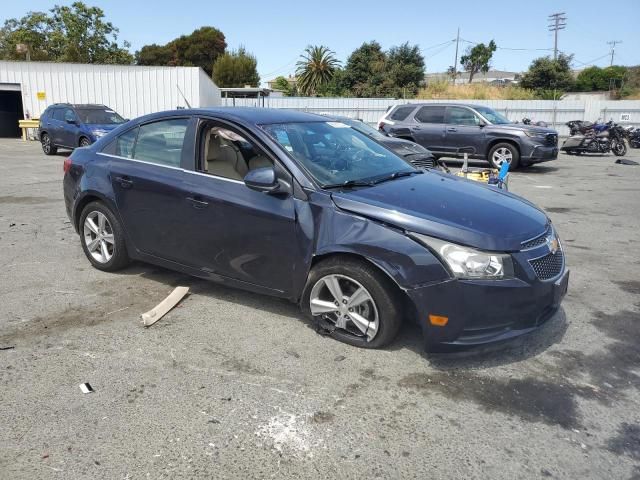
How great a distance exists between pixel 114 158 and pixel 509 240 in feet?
11.8

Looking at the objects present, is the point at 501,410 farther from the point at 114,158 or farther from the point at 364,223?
the point at 114,158

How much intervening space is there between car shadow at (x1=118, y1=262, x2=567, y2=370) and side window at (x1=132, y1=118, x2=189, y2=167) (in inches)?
46.0

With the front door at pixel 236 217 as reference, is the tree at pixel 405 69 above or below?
above

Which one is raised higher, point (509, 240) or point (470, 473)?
point (509, 240)

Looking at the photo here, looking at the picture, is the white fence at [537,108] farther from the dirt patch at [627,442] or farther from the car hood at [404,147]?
the dirt patch at [627,442]

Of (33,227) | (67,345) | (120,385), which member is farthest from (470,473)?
Answer: (33,227)

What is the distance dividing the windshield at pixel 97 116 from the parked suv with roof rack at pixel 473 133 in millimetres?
8336

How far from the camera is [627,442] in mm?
2705

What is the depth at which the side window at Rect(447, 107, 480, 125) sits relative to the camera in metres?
14.5

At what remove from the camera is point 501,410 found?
298cm

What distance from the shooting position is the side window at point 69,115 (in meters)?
16.1

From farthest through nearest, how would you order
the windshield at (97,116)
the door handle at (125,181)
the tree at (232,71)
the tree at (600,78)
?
the tree at (232,71), the tree at (600,78), the windshield at (97,116), the door handle at (125,181)

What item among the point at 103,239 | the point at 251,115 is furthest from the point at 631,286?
the point at 103,239

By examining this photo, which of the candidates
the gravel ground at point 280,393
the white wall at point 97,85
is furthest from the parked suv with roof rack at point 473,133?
the white wall at point 97,85
